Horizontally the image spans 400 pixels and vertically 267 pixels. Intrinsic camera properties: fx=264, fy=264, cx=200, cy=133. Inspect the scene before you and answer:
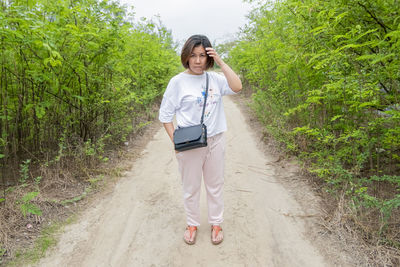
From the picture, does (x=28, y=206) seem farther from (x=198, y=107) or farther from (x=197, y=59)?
(x=197, y=59)

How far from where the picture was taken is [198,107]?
7.49 ft

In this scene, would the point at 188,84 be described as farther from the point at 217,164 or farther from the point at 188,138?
the point at 217,164

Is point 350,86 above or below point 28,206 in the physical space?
above

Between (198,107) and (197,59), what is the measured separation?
404 millimetres

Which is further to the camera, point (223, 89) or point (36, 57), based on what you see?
point (36, 57)

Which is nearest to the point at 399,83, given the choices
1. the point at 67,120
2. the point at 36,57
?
the point at 36,57

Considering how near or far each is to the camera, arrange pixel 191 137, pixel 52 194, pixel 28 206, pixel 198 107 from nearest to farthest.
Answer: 1. pixel 191 137
2. pixel 198 107
3. pixel 28 206
4. pixel 52 194

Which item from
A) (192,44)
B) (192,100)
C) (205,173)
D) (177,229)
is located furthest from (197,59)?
(177,229)

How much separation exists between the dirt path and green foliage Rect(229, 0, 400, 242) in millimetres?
718

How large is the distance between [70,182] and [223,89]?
271 centimetres

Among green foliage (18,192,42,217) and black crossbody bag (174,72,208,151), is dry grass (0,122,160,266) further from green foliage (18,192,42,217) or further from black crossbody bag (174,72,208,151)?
black crossbody bag (174,72,208,151)

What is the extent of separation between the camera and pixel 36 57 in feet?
10.8

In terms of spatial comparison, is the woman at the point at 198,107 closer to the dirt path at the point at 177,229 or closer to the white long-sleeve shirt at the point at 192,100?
the white long-sleeve shirt at the point at 192,100

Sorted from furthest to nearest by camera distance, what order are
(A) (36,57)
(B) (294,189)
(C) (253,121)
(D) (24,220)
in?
(C) (253,121), (B) (294,189), (A) (36,57), (D) (24,220)
